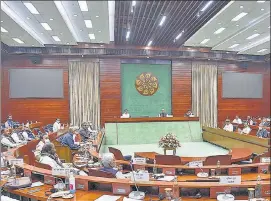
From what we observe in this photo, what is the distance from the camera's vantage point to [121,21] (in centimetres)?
271

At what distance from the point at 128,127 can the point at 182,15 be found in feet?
9.38

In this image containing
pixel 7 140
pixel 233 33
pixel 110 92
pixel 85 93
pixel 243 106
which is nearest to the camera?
pixel 233 33

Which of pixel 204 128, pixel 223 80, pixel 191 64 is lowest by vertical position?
pixel 204 128

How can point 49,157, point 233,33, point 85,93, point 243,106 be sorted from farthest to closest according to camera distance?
point 243,106
point 85,93
point 233,33
point 49,157

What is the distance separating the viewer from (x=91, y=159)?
2639mm

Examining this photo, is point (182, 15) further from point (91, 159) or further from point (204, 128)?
point (204, 128)

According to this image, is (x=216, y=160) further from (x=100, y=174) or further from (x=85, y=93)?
(x=85, y=93)


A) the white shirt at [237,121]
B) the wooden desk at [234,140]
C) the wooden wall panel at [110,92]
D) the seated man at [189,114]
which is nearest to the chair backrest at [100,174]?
the wooden desk at [234,140]

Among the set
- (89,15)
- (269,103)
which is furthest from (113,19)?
(269,103)

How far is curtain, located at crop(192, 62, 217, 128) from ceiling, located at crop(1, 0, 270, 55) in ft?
8.84

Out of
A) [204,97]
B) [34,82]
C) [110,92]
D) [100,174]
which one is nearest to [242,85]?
[204,97]

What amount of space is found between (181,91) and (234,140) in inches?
116

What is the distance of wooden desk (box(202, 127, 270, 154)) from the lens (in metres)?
3.73

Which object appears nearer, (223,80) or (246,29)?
(246,29)
